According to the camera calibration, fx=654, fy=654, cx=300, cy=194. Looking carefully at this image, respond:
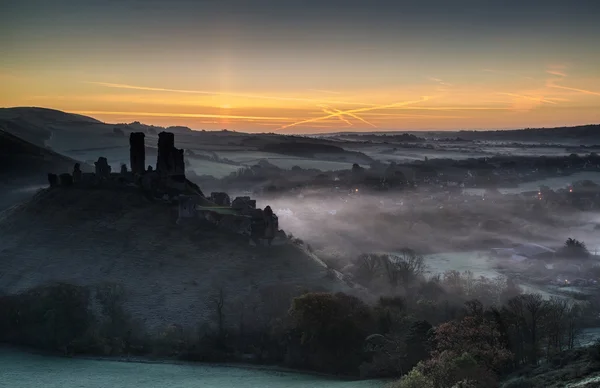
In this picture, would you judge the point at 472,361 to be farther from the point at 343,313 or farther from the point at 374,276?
the point at 374,276

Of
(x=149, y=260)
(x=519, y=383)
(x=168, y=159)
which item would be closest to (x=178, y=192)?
(x=168, y=159)

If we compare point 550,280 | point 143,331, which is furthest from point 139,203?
point 550,280

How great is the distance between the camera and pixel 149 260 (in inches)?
4985

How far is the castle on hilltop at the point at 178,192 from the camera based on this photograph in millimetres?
132500

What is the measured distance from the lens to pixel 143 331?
109062 mm

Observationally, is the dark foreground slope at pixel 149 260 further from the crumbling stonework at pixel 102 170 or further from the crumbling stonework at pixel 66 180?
the crumbling stonework at pixel 102 170

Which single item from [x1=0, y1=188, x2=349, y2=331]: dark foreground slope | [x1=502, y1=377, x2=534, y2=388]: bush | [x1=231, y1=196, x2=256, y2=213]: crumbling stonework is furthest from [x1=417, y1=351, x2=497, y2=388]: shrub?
[x1=231, y1=196, x2=256, y2=213]: crumbling stonework

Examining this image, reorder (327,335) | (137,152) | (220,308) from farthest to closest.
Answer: (137,152) < (220,308) < (327,335)

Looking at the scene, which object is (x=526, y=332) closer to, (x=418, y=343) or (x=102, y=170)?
(x=418, y=343)

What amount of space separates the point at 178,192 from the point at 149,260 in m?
22.6

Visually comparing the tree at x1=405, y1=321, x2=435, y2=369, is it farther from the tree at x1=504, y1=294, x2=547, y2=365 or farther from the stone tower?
the stone tower

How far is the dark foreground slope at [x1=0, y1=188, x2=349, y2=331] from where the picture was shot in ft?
381

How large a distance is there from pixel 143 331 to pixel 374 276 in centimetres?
5677

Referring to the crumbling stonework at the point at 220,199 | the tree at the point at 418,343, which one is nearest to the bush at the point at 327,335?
the tree at the point at 418,343
